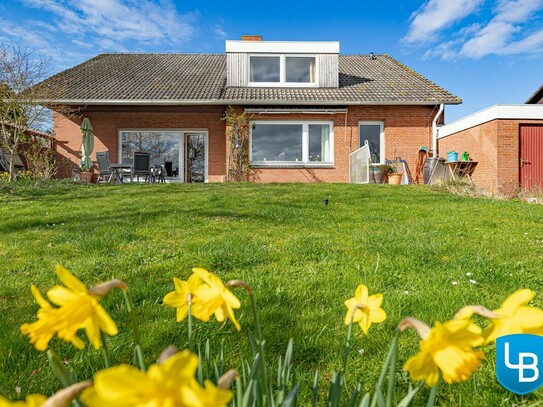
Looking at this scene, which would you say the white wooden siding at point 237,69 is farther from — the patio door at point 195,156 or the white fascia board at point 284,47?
the patio door at point 195,156

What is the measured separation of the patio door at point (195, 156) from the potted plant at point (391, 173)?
269 inches

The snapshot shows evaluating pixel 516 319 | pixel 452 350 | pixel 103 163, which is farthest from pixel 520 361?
pixel 103 163

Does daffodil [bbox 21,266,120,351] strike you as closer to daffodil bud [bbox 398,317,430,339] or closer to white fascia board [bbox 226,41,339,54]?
daffodil bud [bbox 398,317,430,339]

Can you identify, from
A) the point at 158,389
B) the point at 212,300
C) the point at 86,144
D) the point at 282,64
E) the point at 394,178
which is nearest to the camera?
the point at 158,389

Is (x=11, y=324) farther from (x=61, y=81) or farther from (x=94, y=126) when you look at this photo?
(x=61, y=81)

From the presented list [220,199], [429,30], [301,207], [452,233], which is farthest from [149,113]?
[429,30]

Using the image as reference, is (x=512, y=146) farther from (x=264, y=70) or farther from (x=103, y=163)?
(x=103, y=163)

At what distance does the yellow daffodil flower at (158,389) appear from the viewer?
1.09ft

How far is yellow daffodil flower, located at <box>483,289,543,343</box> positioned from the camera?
0.57 m

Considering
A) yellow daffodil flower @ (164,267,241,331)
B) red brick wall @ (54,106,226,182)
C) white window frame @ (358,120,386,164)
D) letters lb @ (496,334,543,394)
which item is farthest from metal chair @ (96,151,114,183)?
letters lb @ (496,334,543,394)

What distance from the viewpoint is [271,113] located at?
14.2m

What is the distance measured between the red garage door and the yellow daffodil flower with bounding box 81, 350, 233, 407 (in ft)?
41.3

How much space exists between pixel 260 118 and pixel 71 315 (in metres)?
14.2

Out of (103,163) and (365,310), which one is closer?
(365,310)
